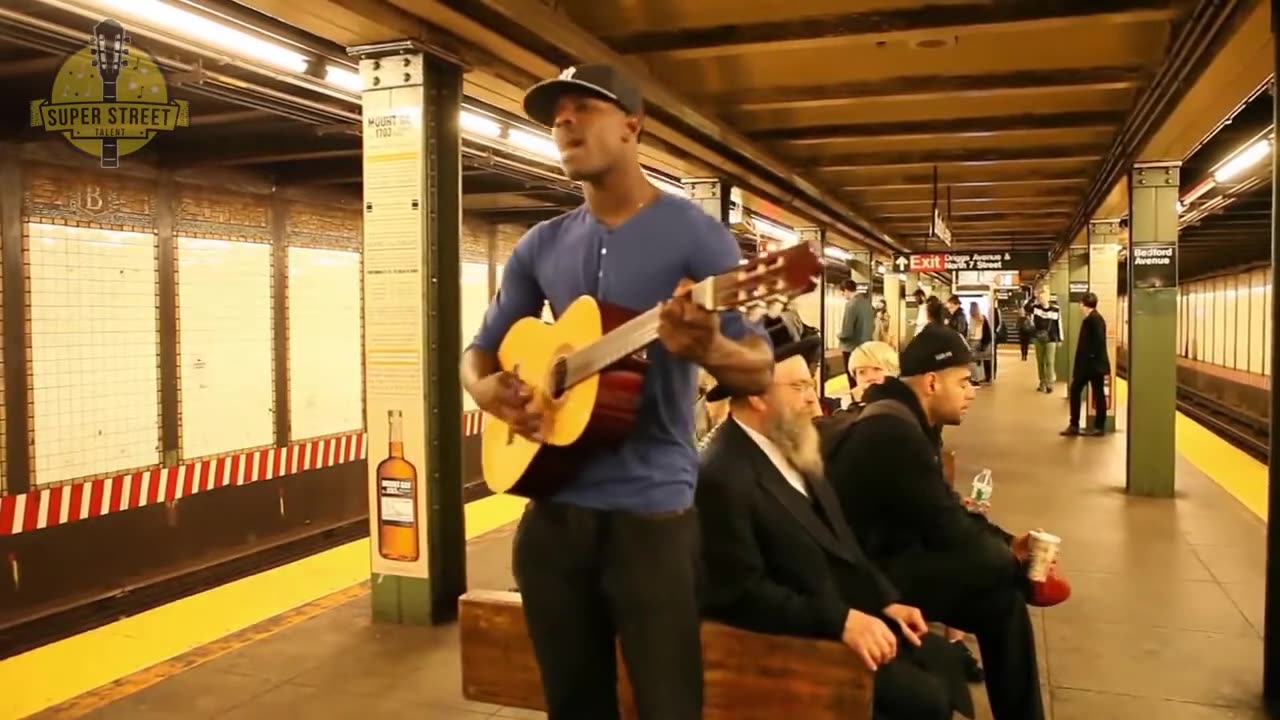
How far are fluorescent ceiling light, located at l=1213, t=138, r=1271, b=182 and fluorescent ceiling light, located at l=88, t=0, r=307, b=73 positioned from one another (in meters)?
6.52

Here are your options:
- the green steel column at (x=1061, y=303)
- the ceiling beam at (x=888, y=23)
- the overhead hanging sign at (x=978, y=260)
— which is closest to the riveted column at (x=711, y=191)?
the ceiling beam at (x=888, y=23)

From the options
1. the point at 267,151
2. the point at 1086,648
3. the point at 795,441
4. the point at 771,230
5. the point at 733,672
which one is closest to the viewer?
the point at 733,672

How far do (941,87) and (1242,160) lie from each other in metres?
3.35

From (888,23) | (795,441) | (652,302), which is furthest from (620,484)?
(888,23)

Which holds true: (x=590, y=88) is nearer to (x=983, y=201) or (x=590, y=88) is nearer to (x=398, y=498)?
(x=398, y=498)

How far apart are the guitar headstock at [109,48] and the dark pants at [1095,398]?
10.0 meters

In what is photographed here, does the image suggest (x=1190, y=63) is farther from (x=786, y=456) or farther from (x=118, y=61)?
(x=118, y=61)

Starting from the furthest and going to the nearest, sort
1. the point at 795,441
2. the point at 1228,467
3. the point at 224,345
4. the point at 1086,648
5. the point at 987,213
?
the point at 987,213
the point at 1228,467
the point at 224,345
the point at 1086,648
the point at 795,441

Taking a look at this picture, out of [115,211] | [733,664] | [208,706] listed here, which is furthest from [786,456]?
[115,211]

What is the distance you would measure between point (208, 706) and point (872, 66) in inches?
196

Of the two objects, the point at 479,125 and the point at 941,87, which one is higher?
the point at 941,87

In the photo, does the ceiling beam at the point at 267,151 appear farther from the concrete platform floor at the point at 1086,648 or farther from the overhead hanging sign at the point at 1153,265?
the overhead hanging sign at the point at 1153,265

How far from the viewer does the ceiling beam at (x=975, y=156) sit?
873cm

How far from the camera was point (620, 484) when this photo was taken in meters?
1.72
